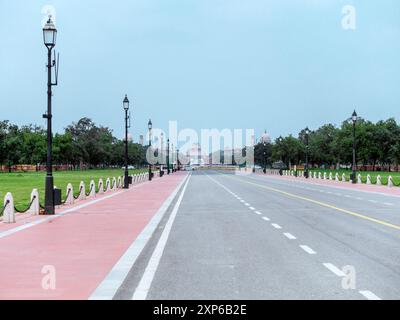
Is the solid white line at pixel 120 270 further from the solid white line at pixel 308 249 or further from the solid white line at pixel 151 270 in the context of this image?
the solid white line at pixel 308 249

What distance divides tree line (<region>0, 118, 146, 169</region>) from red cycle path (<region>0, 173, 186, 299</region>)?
3537 inches

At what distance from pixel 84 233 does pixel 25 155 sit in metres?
119

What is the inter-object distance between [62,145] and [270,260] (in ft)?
417

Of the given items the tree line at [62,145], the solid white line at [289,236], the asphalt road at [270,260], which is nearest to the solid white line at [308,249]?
the asphalt road at [270,260]

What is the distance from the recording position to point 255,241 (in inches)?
512

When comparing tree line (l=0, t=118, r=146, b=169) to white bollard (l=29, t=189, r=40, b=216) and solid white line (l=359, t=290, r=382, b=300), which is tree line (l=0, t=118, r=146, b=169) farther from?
solid white line (l=359, t=290, r=382, b=300)

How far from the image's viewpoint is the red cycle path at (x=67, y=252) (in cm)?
795

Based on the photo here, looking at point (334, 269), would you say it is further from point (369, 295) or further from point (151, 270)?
point (151, 270)

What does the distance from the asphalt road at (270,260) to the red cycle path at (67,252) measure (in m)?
0.58

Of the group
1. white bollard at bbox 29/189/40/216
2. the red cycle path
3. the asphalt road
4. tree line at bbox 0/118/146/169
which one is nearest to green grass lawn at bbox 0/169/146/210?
white bollard at bbox 29/189/40/216

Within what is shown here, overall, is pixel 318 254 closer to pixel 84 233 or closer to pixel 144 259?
pixel 144 259

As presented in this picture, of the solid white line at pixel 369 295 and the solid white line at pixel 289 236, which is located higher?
the solid white line at pixel 369 295

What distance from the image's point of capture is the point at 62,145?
437 ft
